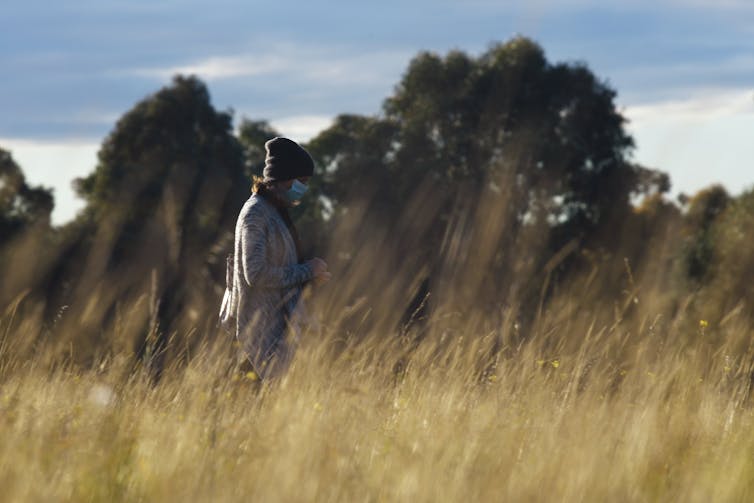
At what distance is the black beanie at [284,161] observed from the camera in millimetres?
6188

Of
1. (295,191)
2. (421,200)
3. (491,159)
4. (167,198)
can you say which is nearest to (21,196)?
(167,198)

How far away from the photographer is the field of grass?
14.5 ft

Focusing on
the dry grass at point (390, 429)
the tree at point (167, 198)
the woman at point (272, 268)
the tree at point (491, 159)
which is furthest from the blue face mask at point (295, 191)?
the tree at point (491, 159)

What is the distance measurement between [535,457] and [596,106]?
1631 inches

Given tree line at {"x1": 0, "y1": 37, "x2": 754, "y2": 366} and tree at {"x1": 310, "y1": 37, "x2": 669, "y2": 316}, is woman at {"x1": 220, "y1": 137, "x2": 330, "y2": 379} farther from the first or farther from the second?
tree at {"x1": 310, "y1": 37, "x2": 669, "y2": 316}

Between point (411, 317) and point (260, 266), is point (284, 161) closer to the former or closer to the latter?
point (260, 266)

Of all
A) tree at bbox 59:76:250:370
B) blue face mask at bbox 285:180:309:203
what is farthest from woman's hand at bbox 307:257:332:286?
tree at bbox 59:76:250:370

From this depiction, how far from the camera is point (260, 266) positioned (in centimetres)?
603

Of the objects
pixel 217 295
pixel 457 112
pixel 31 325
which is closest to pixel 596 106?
pixel 457 112

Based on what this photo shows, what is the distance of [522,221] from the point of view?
4219 cm

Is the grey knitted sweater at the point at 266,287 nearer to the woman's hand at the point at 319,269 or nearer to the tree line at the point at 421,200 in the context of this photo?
the woman's hand at the point at 319,269

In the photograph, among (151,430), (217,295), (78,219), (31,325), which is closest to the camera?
(151,430)

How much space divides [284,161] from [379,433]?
164cm

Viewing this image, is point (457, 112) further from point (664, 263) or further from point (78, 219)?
point (78, 219)
